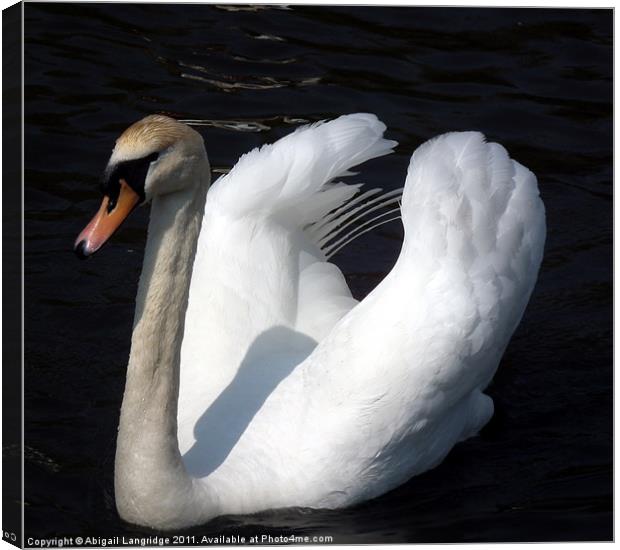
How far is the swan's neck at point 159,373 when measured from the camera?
561 centimetres

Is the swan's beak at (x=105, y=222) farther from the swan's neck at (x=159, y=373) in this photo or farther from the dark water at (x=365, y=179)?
the dark water at (x=365, y=179)

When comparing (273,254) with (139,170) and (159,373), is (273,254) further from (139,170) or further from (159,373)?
(139,170)

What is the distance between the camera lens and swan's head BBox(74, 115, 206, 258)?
206 inches

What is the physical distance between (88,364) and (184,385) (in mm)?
819

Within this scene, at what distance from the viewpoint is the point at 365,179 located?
8.57 m

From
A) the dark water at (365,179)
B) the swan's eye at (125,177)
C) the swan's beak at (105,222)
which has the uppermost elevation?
the swan's eye at (125,177)

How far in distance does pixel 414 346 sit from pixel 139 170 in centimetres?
138

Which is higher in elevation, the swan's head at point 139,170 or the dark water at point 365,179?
the swan's head at point 139,170

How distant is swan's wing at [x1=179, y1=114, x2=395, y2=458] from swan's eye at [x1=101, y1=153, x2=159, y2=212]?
1.50m

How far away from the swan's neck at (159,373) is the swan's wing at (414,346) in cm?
33

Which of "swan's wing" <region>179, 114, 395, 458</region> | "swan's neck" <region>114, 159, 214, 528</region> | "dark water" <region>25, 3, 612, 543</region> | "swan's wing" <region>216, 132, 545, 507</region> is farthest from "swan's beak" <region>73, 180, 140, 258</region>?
"swan's wing" <region>179, 114, 395, 458</region>

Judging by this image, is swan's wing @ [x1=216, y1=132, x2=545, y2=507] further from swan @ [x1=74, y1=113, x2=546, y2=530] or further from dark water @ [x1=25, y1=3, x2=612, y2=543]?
dark water @ [x1=25, y1=3, x2=612, y2=543]

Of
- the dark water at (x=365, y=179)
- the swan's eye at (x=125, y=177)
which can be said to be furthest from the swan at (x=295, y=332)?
the dark water at (x=365, y=179)

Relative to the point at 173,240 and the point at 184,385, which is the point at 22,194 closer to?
the point at 173,240
